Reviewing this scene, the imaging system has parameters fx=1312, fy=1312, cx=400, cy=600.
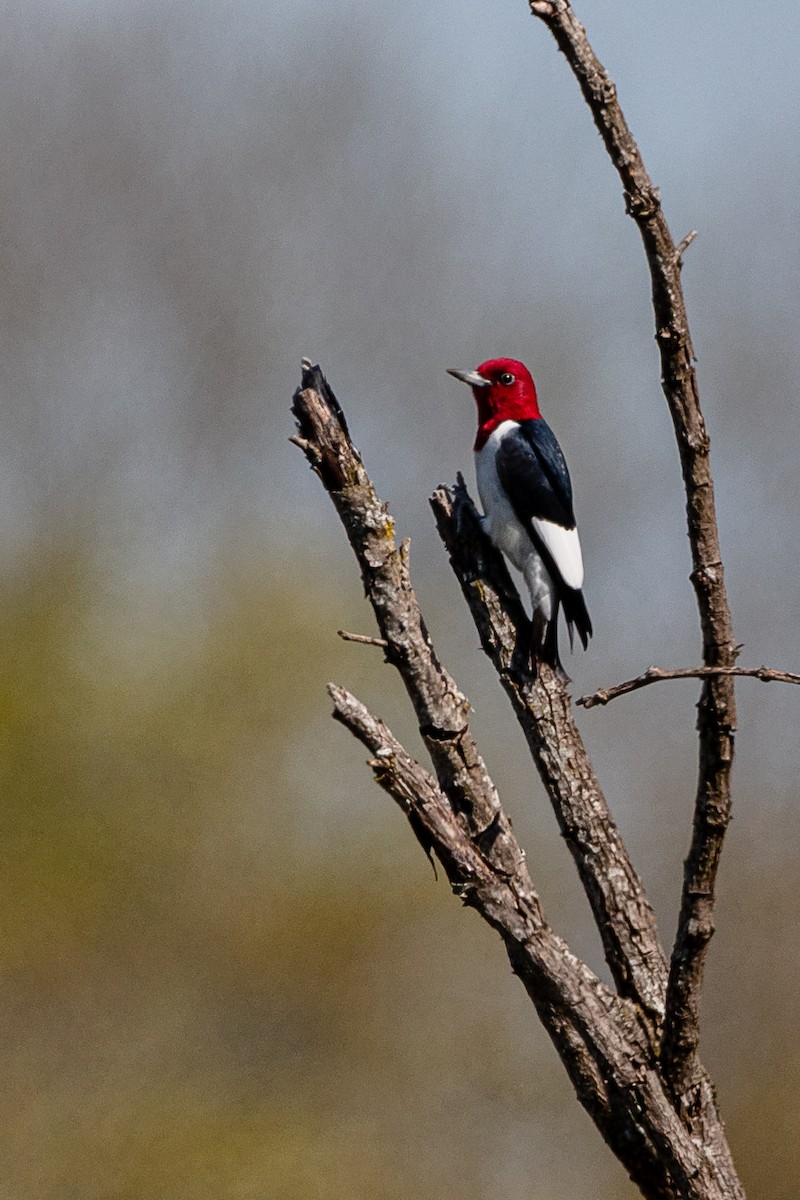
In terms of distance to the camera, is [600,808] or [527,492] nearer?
[600,808]

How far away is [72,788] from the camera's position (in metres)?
13.2

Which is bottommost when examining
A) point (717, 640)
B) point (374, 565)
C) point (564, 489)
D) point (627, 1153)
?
point (627, 1153)

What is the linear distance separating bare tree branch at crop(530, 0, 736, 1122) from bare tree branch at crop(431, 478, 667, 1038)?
0.55ft

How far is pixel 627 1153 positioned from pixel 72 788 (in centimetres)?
1092

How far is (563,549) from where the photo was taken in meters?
4.41

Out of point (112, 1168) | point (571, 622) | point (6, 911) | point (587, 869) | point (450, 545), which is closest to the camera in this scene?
point (587, 869)

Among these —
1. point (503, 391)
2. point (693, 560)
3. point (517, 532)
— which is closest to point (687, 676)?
point (693, 560)

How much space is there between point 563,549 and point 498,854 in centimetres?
154

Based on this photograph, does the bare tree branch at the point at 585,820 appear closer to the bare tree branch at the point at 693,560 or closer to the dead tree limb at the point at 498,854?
the dead tree limb at the point at 498,854

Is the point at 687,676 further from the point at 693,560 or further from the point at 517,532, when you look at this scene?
the point at 517,532

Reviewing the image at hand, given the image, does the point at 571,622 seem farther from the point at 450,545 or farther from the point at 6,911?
the point at 6,911

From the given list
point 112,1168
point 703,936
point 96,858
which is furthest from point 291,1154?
point 703,936

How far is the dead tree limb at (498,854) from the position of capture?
116 inches

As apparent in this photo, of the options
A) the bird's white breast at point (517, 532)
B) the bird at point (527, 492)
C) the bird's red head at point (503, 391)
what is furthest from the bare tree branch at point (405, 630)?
the bird's red head at point (503, 391)
